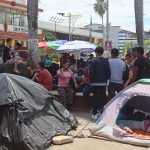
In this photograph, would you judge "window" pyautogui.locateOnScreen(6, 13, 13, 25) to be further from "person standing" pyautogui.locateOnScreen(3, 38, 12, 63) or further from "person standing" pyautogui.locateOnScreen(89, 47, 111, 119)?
"person standing" pyautogui.locateOnScreen(89, 47, 111, 119)

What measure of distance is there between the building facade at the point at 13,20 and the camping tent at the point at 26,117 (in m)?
32.5

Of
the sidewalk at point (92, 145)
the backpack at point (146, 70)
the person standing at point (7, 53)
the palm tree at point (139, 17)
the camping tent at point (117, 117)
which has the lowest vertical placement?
the sidewalk at point (92, 145)

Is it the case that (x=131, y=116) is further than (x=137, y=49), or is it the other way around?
(x=137, y=49)

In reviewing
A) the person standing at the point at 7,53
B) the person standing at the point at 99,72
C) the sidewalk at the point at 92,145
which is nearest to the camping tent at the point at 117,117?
the sidewalk at the point at 92,145

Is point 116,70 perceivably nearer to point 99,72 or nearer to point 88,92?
point 99,72

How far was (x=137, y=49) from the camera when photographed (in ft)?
31.0

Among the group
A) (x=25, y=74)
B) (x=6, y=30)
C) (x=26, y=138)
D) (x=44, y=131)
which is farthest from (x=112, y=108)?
(x=6, y=30)

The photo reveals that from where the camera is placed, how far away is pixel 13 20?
44125 millimetres

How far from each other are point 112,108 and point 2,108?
2283 millimetres

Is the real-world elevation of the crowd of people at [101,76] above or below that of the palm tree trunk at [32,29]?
below

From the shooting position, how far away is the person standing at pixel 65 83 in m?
10.6

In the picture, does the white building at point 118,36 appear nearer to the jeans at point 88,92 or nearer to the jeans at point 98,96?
the jeans at point 88,92

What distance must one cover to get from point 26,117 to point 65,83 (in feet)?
12.1

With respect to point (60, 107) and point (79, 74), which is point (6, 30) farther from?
point (60, 107)
